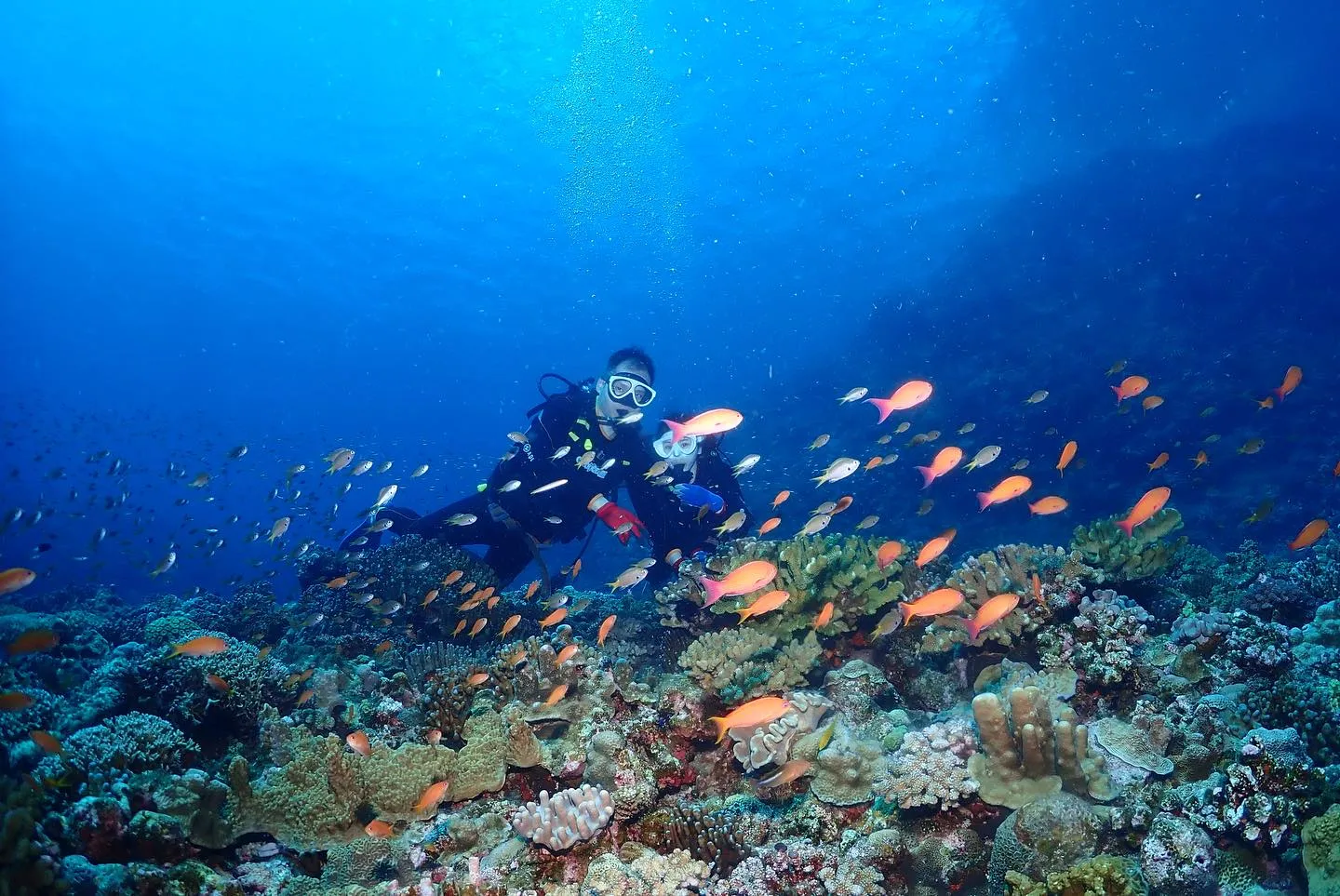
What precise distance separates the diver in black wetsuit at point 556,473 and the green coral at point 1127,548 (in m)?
6.21

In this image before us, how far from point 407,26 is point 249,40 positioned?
7.75 metres

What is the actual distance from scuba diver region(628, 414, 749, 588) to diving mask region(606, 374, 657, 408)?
2.36ft

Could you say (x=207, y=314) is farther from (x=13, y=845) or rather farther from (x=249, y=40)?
(x=13, y=845)

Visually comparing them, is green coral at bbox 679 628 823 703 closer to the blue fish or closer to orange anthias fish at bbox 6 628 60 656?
the blue fish

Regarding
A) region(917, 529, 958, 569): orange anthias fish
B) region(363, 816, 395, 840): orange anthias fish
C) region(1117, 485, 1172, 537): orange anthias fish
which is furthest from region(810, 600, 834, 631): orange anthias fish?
region(363, 816, 395, 840): orange anthias fish

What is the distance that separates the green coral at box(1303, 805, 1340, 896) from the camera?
292 centimetres

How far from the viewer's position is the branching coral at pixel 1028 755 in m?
3.60

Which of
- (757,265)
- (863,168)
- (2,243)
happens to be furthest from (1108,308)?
(2,243)

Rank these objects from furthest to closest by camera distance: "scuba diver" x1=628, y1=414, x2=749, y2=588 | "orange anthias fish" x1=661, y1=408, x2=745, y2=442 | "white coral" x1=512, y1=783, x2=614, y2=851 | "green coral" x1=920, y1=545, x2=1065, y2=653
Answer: "scuba diver" x1=628, y1=414, x2=749, y2=588 → "green coral" x1=920, y1=545, x2=1065, y2=653 → "orange anthias fish" x1=661, y1=408, x2=745, y2=442 → "white coral" x1=512, y1=783, x2=614, y2=851

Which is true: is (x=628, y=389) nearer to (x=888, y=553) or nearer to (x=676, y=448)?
(x=676, y=448)

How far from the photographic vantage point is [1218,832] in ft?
11.1

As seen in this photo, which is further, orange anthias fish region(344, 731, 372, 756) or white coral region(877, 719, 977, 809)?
orange anthias fish region(344, 731, 372, 756)

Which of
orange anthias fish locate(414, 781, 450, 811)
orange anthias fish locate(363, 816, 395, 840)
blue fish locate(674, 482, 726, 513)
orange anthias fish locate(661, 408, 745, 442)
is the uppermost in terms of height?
blue fish locate(674, 482, 726, 513)

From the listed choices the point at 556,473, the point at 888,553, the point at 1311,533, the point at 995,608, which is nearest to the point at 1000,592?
the point at 888,553
